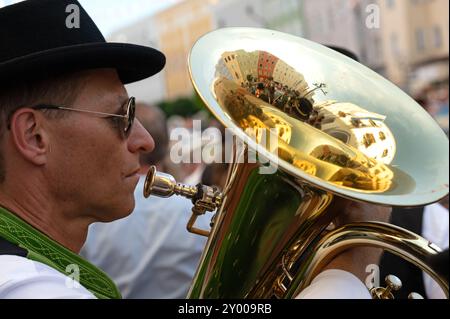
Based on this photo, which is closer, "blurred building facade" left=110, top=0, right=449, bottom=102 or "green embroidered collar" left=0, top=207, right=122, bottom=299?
"green embroidered collar" left=0, top=207, right=122, bottom=299

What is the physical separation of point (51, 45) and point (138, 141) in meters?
0.32

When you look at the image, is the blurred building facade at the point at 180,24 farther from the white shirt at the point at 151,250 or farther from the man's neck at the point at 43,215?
the man's neck at the point at 43,215

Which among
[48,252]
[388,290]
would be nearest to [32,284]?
[48,252]

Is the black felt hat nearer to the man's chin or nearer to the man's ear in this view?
the man's ear

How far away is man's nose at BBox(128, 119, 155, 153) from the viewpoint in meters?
1.88

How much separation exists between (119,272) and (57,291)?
210cm

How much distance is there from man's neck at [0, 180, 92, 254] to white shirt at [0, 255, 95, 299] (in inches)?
10.8

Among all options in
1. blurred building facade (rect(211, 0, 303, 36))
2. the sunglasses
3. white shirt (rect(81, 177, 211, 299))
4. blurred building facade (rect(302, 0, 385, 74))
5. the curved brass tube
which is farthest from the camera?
blurred building facade (rect(211, 0, 303, 36))

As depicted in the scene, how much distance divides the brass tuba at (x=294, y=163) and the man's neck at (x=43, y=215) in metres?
0.23

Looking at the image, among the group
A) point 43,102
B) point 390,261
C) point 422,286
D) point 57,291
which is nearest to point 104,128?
point 43,102

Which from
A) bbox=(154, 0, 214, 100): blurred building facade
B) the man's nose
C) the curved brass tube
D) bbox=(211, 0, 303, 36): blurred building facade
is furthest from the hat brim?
bbox=(154, 0, 214, 100): blurred building facade

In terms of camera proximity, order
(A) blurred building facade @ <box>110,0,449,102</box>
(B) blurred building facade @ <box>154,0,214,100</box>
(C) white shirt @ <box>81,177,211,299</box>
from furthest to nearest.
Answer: (B) blurred building facade @ <box>154,0,214,100</box> → (A) blurred building facade @ <box>110,0,449,102</box> → (C) white shirt @ <box>81,177,211,299</box>

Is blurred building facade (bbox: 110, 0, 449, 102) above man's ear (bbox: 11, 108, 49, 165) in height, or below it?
above

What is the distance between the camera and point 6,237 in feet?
5.28
